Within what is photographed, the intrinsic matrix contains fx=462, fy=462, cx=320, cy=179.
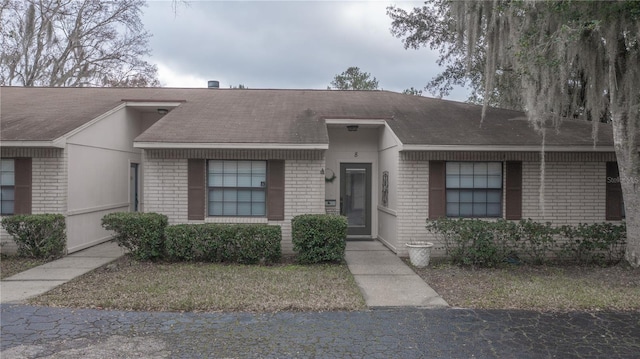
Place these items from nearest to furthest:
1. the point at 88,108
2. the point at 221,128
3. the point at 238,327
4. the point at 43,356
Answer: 1. the point at 43,356
2. the point at 238,327
3. the point at 221,128
4. the point at 88,108

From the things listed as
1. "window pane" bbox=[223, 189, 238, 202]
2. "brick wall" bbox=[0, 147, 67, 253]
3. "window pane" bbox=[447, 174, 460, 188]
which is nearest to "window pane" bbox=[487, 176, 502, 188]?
"window pane" bbox=[447, 174, 460, 188]

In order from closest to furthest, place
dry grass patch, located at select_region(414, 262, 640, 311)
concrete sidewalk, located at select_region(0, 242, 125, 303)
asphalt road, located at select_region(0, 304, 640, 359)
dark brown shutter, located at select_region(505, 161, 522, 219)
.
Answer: asphalt road, located at select_region(0, 304, 640, 359) → dry grass patch, located at select_region(414, 262, 640, 311) → concrete sidewalk, located at select_region(0, 242, 125, 303) → dark brown shutter, located at select_region(505, 161, 522, 219)

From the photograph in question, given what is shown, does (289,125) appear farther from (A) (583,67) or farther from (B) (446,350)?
(B) (446,350)

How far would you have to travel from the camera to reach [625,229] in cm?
914

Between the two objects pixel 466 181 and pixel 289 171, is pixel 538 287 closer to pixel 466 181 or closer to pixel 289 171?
pixel 466 181

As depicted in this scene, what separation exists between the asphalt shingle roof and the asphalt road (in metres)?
4.51

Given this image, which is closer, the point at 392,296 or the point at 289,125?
the point at 392,296

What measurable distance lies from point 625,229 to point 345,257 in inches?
220

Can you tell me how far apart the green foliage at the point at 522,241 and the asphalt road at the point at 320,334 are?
9.21ft

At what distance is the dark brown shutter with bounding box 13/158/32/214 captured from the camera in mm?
9711

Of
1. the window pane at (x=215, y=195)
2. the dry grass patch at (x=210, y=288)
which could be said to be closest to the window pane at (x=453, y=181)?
the dry grass patch at (x=210, y=288)

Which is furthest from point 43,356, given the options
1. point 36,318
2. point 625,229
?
point 625,229

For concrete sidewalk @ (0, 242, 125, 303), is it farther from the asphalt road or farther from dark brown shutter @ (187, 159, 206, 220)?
dark brown shutter @ (187, 159, 206, 220)

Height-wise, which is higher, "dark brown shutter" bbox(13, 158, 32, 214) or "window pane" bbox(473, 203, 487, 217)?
"dark brown shutter" bbox(13, 158, 32, 214)
